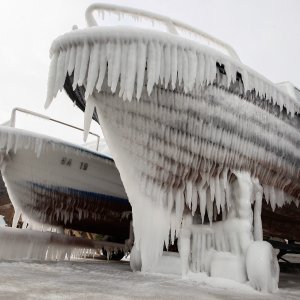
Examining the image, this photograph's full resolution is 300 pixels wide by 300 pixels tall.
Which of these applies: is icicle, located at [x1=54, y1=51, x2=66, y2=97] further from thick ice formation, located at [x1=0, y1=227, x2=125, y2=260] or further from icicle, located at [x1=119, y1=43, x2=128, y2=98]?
thick ice formation, located at [x1=0, y1=227, x2=125, y2=260]

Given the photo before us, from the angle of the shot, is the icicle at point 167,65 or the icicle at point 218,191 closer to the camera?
the icicle at point 167,65

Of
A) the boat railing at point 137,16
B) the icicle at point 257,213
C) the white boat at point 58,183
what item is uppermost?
the boat railing at point 137,16

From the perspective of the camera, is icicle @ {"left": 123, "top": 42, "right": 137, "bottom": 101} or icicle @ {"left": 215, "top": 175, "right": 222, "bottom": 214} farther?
icicle @ {"left": 215, "top": 175, "right": 222, "bottom": 214}

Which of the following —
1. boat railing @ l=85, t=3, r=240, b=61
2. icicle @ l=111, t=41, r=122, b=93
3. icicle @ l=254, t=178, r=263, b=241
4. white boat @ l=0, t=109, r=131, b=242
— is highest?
boat railing @ l=85, t=3, r=240, b=61

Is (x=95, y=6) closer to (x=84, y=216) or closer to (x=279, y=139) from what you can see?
(x=279, y=139)

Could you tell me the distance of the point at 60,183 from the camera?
274 inches

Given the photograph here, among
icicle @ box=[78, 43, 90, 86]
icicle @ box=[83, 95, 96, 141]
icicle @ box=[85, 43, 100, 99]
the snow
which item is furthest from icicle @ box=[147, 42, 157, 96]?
icicle @ box=[83, 95, 96, 141]

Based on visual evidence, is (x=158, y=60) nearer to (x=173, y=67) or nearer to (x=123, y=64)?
(x=173, y=67)

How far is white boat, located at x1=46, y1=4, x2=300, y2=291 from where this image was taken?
141 inches

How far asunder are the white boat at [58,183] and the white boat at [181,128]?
2.42 metres

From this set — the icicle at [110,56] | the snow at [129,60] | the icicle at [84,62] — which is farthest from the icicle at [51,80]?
the icicle at [110,56]

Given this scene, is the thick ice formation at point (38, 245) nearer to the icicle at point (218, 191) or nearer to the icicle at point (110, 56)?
the icicle at point (110, 56)

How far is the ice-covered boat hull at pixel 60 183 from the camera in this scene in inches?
255

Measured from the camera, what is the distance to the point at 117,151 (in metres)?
4.25
